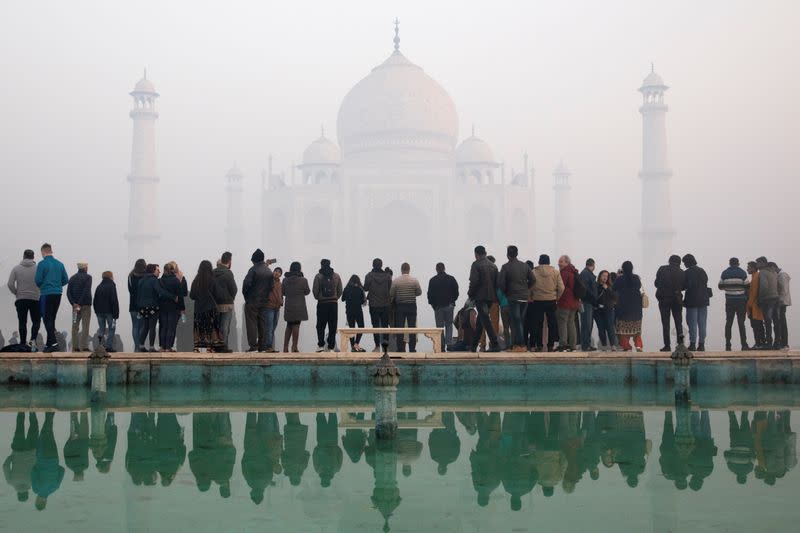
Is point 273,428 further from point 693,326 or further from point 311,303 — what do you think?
point 311,303

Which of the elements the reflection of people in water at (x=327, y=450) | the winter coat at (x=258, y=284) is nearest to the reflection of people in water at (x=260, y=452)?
the reflection of people in water at (x=327, y=450)

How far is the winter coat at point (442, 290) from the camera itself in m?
8.43

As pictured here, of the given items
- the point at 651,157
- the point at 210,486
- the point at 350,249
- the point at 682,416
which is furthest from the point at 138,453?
the point at 651,157

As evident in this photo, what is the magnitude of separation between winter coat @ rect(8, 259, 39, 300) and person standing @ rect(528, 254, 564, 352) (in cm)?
393

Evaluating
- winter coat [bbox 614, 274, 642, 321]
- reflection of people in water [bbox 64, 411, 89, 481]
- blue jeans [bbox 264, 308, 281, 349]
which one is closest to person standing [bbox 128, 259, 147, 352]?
blue jeans [bbox 264, 308, 281, 349]

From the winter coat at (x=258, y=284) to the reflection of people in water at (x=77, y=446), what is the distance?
213 cm

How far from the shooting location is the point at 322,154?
37.9 meters

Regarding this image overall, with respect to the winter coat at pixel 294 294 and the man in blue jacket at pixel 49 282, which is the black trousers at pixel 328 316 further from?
the man in blue jacket at pixel 49 282

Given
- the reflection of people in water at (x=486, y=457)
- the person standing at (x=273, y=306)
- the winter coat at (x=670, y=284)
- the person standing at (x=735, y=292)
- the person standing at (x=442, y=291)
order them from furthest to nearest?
the person standing at (x=735, y=292) → the person standing at (x=442, y=291) → the winter coat at (x=670, y=284) → the person standing at (x=273, y=306) → the reflection of people in water at (x=486, y=457)

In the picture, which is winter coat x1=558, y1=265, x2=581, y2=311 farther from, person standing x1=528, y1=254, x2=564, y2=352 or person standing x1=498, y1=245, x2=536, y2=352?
person standing x1=498, y1=245, x2=536, y2=352

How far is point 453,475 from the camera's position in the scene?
399 centimetres

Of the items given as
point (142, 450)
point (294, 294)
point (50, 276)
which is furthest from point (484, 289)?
point (142, 450)

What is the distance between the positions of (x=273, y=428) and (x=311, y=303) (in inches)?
863

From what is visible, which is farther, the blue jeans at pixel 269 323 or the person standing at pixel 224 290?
the blue jeans at pixel 269 323
